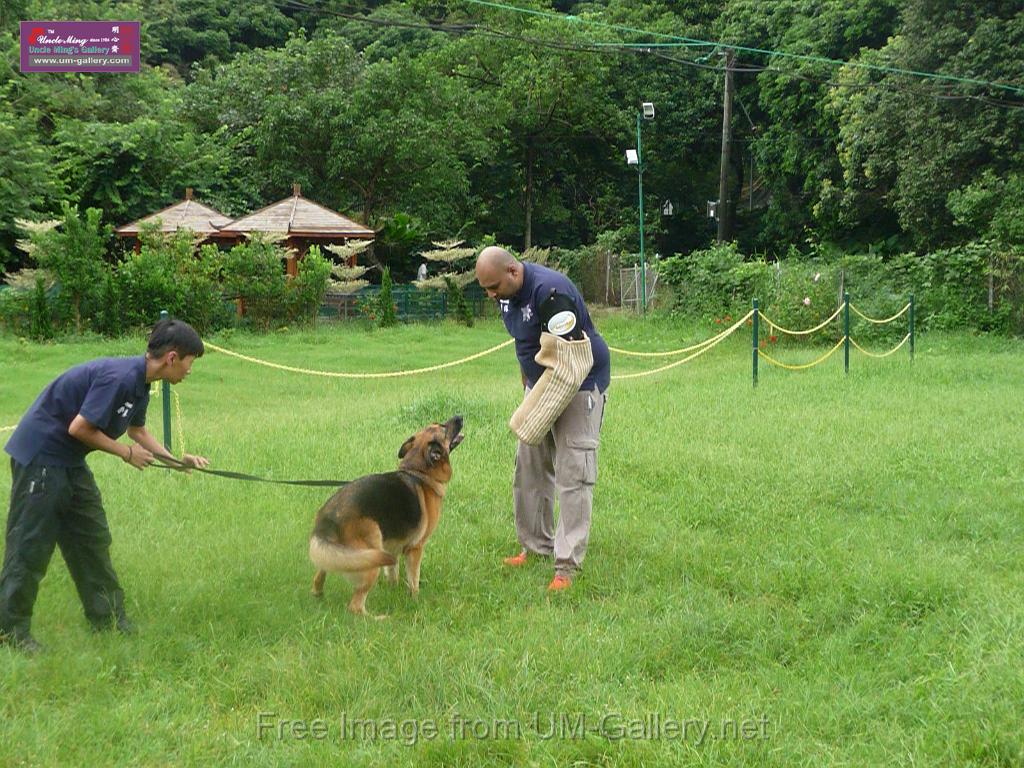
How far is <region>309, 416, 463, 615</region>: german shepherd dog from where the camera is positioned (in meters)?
4.86

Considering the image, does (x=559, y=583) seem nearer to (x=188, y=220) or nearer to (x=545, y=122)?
(x=188, y=220)

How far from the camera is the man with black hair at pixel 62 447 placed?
14.5 feet

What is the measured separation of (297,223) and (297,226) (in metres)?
0.19

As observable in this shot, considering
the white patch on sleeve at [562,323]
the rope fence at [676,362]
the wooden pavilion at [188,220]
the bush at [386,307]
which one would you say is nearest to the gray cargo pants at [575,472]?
the white patch on sleeve at [562,323]

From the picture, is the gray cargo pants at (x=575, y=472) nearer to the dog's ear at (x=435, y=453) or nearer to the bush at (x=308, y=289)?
the dog's ear at (x=435, y=453)

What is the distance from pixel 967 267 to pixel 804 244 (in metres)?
16.1

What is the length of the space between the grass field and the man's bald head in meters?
1.62

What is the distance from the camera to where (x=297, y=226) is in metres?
25.8

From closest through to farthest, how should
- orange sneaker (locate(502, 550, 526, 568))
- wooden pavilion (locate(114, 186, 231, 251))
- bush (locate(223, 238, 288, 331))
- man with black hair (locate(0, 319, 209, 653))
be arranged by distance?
man with black hair (locate(0, 319, 209, 653))
orange sneaker (locate(502, 550, 526, 568))
bush (locate(223, 238, 288, 331))
wooden pavilion (locate(114, 186, 231, 251))

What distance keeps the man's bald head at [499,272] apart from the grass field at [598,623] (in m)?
1.62

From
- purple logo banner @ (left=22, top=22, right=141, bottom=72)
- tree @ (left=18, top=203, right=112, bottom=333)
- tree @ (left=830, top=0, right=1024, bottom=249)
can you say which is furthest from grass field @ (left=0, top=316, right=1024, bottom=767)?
purple logo banner @ (left=22, top=22, right=141, bottom=72)

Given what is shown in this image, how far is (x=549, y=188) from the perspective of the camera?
136 ft

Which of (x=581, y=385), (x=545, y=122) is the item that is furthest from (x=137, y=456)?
(x=545, y=122)

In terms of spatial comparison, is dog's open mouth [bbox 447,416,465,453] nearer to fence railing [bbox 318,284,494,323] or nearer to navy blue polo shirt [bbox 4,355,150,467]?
navy blue polo shirt [bbox 4,355,150,467]
